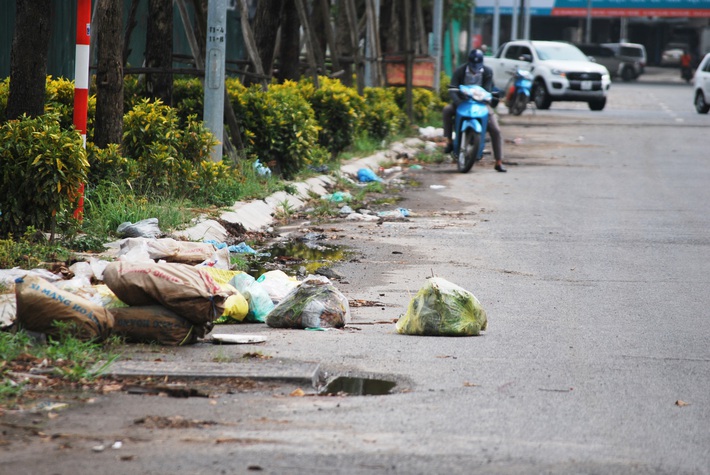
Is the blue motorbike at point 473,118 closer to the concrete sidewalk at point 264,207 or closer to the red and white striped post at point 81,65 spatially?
the concrete sidewalk at point 264,207

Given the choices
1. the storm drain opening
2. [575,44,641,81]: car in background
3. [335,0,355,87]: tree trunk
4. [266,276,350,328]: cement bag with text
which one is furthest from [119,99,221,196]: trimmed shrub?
[575,44,641,81]: car in background

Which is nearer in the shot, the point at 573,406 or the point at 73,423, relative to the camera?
the point at 73,423

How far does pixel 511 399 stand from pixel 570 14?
7471 cm

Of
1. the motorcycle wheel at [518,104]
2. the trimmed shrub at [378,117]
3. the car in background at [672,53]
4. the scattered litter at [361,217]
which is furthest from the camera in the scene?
the car in background at [672,53]

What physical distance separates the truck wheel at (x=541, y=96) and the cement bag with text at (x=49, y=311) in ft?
103

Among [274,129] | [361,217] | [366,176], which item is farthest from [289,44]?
[361,217]

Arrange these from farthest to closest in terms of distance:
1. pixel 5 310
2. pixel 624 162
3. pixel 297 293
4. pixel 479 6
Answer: pixel 479 6 → pixel 624 162 → pixel 297 293 → pixel 5 310

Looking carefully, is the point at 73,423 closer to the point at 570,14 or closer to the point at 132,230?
the point at 132,230

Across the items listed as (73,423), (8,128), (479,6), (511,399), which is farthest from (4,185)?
(479,6)

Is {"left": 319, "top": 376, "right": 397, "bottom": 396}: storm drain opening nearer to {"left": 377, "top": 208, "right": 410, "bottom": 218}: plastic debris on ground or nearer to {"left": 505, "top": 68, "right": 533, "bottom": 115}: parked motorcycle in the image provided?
{"left": 377, "top": 208, "right": 410, "bottom": 218}: plastic debris on ground

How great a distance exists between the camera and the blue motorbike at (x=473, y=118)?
17.1 m

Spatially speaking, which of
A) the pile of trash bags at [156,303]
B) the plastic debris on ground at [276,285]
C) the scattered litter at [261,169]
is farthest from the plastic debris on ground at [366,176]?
the pile of trash bags at [156,303]

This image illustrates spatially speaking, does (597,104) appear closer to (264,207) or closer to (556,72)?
(556,72)

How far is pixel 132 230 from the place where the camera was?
9266mm
